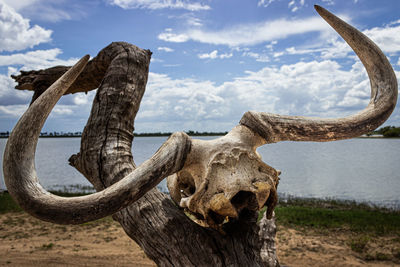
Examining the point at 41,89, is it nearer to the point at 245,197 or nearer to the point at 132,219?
the point at 132,219

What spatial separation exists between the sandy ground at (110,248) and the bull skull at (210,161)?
434 centimetres

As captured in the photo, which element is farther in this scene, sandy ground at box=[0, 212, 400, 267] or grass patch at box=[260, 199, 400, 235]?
grass patch at box=[260, 199, 400, 235]

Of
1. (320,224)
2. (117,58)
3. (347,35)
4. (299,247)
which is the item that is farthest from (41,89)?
(320,224)

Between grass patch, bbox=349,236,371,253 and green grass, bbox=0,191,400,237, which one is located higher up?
grass patch, bbox=349,236,371,253

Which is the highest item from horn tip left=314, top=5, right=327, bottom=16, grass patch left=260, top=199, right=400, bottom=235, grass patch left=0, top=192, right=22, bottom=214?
horn tip left=314, top=5, right=327, bottom=16

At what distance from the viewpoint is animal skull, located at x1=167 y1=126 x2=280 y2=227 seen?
1.88 meters

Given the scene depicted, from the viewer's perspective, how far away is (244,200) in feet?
6.75

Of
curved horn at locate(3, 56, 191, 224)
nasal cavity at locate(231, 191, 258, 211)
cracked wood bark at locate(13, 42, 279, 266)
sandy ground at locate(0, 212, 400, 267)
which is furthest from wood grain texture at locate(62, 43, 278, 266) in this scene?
sandy ground at locate(0, 212, 400, 267)

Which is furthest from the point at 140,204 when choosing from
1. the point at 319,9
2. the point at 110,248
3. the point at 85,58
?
the point at 110,248

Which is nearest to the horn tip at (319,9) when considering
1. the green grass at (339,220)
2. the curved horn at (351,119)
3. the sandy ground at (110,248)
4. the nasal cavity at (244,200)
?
the curved horn at (351,119)

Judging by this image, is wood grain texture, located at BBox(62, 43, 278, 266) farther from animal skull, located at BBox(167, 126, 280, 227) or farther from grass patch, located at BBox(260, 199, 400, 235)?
grass patch, located at BBox(260, 199, 400, 235)

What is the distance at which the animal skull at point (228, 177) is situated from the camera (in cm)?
188

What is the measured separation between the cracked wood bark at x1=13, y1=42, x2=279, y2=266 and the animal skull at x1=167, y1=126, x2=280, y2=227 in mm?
256

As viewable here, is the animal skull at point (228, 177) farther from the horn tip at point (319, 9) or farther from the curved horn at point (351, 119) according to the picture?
the horn tip at point (319, 9)
